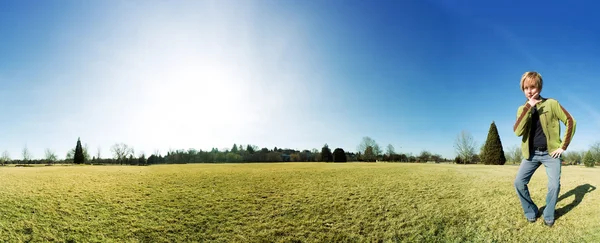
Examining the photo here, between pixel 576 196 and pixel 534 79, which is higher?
pixel 534 79

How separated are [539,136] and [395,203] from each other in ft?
14.1

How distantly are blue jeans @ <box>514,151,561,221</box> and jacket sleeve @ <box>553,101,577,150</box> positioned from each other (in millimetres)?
464

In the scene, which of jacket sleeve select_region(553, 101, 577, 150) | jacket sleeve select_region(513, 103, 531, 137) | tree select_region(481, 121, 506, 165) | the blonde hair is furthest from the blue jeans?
tree select_region(481, 121, 506, 165)

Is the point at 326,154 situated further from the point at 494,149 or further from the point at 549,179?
the point at 549,179

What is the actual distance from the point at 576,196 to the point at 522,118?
475 centimetres

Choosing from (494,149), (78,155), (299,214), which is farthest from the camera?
(78,155)

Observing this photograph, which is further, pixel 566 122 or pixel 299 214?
pixel 299 214

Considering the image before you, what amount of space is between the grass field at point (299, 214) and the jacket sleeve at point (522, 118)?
8.00ft

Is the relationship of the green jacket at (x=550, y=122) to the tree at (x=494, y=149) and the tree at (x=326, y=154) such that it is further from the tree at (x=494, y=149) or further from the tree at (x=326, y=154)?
the tree at (x=326, y=154)

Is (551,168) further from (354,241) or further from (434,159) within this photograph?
(434,159)

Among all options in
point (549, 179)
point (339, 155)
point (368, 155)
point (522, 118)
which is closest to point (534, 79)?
point (522, 118)

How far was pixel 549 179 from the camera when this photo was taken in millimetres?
6344

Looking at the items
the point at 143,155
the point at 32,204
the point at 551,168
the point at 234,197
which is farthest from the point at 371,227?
the point at 143,155

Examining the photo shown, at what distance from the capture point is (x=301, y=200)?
32.0ft
